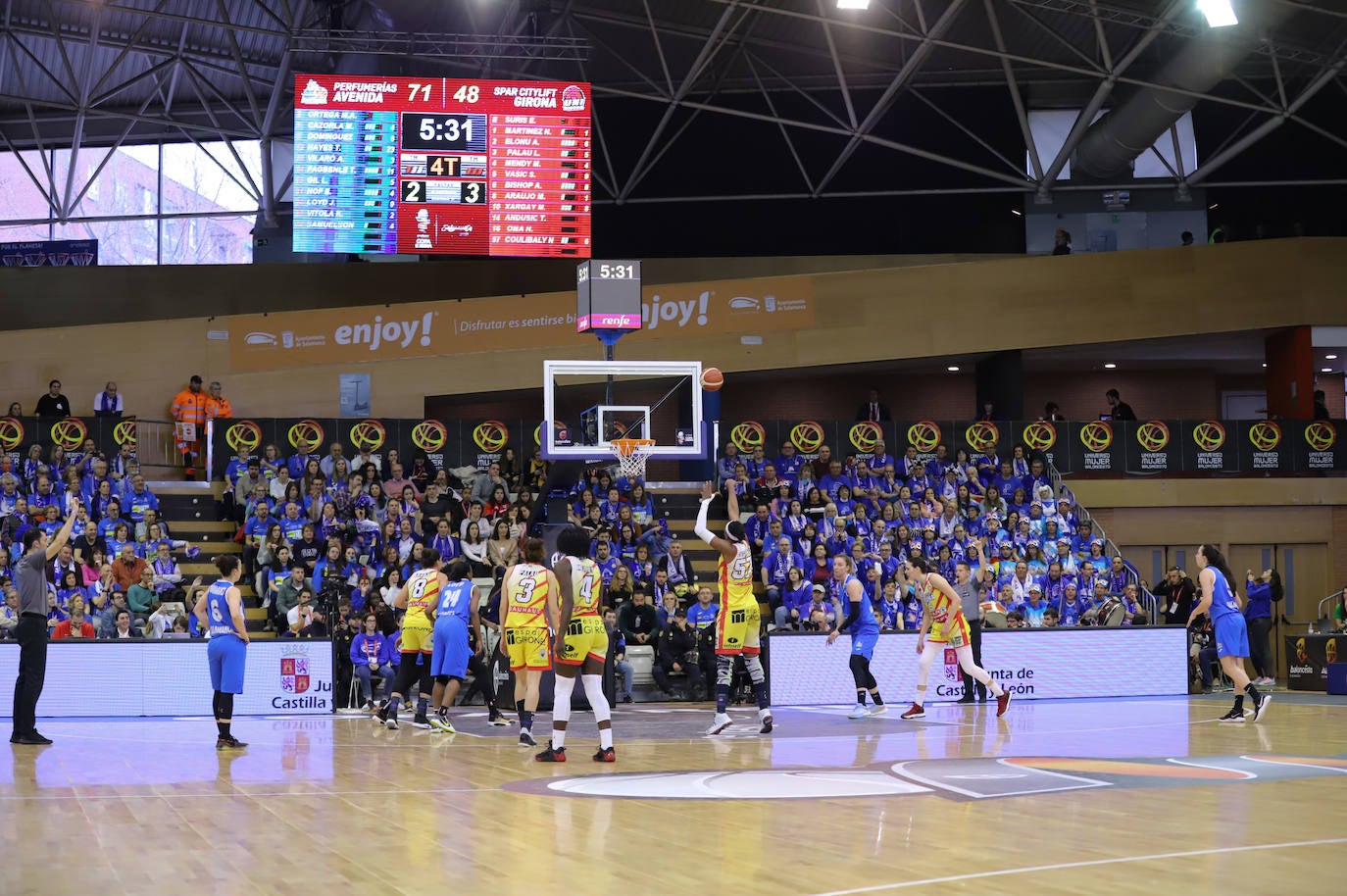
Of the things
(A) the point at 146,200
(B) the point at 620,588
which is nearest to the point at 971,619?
(B) the point at 620,588

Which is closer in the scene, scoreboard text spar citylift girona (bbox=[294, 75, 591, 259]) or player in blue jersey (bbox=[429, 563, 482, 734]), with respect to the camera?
player in blue jersey (bbox=[429, 563, 482, 734])

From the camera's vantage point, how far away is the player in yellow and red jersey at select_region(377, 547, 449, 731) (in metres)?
15.3

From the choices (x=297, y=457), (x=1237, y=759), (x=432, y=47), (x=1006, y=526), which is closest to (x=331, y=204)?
(x=297, y=457)

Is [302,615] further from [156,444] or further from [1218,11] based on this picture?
[1218,11]

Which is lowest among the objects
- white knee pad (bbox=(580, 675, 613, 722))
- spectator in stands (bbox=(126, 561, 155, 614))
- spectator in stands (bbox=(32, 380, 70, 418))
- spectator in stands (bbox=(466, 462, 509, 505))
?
white knee pad (bbox=(580, 675, 613, 722))

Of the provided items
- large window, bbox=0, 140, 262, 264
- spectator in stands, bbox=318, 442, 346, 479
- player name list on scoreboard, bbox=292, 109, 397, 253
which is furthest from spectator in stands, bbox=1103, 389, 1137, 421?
large window, bbox=0, 140, 262, 264

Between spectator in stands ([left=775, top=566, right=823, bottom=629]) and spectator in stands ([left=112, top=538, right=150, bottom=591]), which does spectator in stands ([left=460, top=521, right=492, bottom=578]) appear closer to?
spectator in stands ([left=775, top=566, right=823, bottom=629])

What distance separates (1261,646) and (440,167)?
1611cm

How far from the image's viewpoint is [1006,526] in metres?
25.8

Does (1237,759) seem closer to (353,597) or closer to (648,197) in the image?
(353,597)

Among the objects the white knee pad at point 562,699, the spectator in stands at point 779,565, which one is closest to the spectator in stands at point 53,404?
the spectator in stands at point 779,565

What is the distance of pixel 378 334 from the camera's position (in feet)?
99.3

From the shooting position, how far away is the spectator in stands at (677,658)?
2045 cm

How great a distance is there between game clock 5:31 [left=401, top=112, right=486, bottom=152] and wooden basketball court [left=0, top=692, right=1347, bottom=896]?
14100 mm
